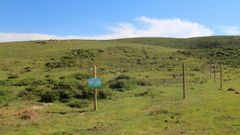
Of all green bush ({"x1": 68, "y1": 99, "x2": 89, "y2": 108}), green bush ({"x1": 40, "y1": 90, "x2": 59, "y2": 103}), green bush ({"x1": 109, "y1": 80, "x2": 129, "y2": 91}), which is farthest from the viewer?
green bush ({"x1": 109, "y1": 80, "x2": 129, "y2": 91})

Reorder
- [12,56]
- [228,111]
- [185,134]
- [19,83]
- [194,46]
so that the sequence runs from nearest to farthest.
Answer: [185,134]
[228,111]
[19,83]
[12,56]
[194,46]

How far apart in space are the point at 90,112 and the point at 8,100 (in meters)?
5.90

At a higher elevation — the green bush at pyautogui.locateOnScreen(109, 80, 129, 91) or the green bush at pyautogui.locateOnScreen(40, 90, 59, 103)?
the green bush at pyautogui.locateOnScreen(40, 90, 59, 103)

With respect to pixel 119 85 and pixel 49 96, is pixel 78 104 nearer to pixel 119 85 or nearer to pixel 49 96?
pixel 49 96

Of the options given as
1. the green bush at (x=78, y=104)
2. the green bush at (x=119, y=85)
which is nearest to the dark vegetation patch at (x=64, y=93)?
the green bush at (x=78, y=104)

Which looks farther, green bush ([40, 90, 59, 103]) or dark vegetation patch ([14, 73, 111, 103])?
dark vegetation patch ([14, 73, 111, 103])

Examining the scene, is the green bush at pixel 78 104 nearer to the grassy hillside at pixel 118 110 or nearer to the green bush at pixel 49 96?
the grassy hillside at pixel 118 110

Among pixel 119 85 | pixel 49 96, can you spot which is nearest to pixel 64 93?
pixel 49 96

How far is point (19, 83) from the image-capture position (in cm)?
3219

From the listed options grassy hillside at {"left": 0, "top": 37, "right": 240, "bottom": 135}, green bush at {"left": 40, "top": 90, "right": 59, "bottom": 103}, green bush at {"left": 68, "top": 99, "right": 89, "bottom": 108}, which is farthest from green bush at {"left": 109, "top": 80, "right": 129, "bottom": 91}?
green bush at {"left": 68, "top": 99, "right": 89, "bottom": 108}

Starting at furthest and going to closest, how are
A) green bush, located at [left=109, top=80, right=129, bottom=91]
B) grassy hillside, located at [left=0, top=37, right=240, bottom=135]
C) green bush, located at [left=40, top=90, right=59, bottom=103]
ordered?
green bush, located at [left=109, top=80, right=129, bottom=91], green bush, located at [left=40, top=90, right=59, bottom=103], grassy hillside, located at [left=0, top=37, right=240, bottom=135]

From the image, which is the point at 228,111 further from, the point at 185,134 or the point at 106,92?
the point at 106,92

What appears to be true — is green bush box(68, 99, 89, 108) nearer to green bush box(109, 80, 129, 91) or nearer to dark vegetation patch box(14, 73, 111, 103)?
dark vegetation patch box(14, 73, 111, 103)

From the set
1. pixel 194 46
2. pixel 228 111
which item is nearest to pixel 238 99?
pixel 228 111
